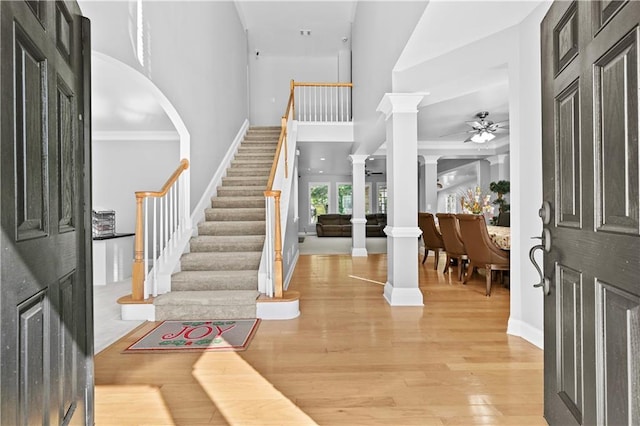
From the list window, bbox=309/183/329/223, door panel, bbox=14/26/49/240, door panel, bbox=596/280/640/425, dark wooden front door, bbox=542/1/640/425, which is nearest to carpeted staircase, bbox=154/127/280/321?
door panel, bbox=14/26/49/240

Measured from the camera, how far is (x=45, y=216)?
1164mm

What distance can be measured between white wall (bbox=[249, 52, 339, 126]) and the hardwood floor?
24.3 ft

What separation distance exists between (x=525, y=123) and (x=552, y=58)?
1494mm

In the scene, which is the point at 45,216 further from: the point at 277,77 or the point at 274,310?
the point at 277,77

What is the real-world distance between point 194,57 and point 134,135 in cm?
224

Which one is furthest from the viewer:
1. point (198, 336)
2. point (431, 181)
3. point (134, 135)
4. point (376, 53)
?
point (431, 181)

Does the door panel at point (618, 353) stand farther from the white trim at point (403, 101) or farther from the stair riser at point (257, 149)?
the stair riser at point (257, 149)

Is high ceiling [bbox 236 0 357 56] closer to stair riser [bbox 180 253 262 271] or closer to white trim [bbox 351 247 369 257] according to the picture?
white trim [bbox 351 247 369 257]

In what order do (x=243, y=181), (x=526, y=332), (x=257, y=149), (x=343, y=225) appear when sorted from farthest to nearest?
(x=343, y=225), (x=257, y=149), (x=243, y=181), (x=526, y=332)

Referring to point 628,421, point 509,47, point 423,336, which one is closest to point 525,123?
point 509,47

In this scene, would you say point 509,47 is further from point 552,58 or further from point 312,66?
point 312,66

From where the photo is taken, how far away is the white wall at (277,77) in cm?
989

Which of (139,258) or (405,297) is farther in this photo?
(405,297)

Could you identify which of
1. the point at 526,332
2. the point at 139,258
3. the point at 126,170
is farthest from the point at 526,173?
the point at 126,170
